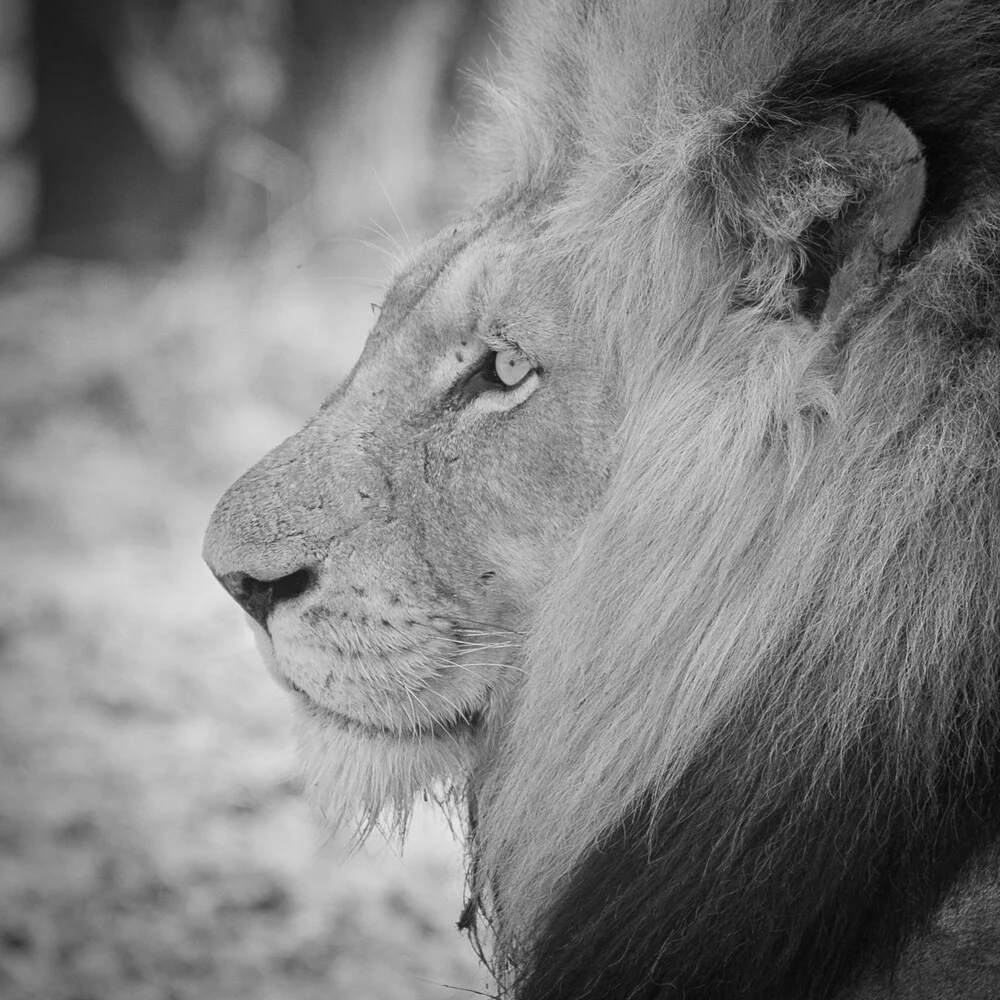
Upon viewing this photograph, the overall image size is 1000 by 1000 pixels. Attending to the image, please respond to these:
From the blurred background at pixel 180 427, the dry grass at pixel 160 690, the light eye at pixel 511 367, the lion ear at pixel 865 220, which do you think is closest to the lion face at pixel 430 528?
the light eye at pixel 511 367

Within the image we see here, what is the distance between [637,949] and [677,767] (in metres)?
0.26

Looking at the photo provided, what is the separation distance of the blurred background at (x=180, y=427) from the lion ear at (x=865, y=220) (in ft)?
3.05

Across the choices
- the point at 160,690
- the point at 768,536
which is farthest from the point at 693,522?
the point at 160,690

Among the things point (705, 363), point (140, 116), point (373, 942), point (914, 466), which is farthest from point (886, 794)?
point (140, 116)

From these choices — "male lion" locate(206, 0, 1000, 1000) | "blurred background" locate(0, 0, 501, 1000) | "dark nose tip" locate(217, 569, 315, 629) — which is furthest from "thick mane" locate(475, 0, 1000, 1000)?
"blurred background" locate(0, 0, 501, 1000)

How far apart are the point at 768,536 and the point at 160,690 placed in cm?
342

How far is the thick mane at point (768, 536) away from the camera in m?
1.57

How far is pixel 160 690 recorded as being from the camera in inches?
183

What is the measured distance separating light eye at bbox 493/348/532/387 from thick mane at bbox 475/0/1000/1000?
0.35 feet

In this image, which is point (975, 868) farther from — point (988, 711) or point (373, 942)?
point (373, 942)

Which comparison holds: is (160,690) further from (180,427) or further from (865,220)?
(865,220)

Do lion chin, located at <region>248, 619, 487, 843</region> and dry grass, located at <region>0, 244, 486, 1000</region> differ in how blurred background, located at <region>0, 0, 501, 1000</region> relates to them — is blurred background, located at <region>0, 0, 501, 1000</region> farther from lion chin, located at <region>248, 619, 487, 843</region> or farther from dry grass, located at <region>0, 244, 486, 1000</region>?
lion chin, located at <region>248, 619, 487, 843</region>

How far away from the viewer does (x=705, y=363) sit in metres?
1.80

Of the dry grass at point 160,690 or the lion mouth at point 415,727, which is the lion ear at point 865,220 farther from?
the dry grass at point 160,690
